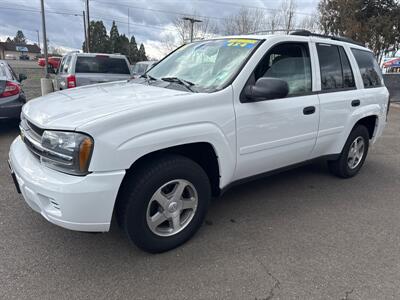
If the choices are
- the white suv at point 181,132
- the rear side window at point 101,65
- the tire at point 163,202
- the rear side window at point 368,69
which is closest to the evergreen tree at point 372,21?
the rear side window at point 101,65

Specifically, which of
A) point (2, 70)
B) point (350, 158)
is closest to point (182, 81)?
point (350, 158)

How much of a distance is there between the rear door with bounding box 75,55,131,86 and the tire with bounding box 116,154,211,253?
6.45 metres

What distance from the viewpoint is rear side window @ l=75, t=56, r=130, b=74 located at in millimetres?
8484

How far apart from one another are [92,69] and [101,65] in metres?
0.26

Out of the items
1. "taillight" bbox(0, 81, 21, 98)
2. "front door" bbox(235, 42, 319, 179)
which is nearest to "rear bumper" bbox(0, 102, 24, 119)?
"taillight" bbox(0, 81, 21, 98)

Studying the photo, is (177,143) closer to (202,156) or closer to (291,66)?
(202,156)

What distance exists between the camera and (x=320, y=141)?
371 centimetres

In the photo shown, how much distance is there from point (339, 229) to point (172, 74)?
2.26 m

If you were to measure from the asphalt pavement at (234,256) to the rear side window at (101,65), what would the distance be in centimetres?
536

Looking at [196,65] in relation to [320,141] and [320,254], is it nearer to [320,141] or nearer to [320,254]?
[320,141]

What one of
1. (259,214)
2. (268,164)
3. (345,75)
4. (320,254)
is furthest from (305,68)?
(320,254)

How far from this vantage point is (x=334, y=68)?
3.81 m

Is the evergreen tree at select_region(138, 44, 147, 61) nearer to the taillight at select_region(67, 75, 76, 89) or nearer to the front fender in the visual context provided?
the taillight at select_region(67, 75, 76, 89)

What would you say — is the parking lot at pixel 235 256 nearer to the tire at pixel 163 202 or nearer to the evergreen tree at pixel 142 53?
the tire at pixel 163 202
